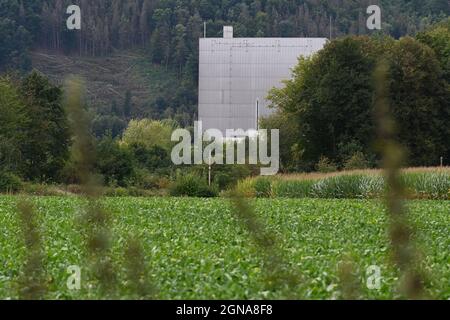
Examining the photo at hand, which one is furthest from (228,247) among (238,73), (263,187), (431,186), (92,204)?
(238,73)

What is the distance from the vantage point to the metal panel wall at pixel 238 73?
8200 centimetres

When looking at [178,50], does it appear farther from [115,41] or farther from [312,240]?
[312,240]

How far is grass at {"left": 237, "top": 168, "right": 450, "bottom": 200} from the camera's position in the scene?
32281 mm

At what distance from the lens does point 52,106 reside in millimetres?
50594

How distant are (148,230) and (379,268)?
312 inches

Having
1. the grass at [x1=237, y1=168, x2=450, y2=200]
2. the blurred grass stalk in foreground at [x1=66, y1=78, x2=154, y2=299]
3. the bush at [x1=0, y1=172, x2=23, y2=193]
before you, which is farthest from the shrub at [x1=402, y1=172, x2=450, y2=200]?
the blurred grass stalk in foreground at [x1=66, y1=78, x2=154, y2=299]

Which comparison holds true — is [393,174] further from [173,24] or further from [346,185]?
[173,24]

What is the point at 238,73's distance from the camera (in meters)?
83.0

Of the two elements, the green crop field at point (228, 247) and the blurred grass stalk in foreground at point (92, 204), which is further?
the green crop field at point (228, 247)

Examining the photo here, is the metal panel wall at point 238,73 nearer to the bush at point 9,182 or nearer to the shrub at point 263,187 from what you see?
the bush at point 9,182

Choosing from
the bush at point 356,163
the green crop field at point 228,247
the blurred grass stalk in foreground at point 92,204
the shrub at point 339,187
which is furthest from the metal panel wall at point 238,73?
the blurred grass stalk in foreground at point 92,204

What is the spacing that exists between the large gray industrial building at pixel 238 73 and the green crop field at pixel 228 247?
55810 millimetres

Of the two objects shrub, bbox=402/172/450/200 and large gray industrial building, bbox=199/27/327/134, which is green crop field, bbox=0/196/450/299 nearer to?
shrub, bbox=402/172/450/200
